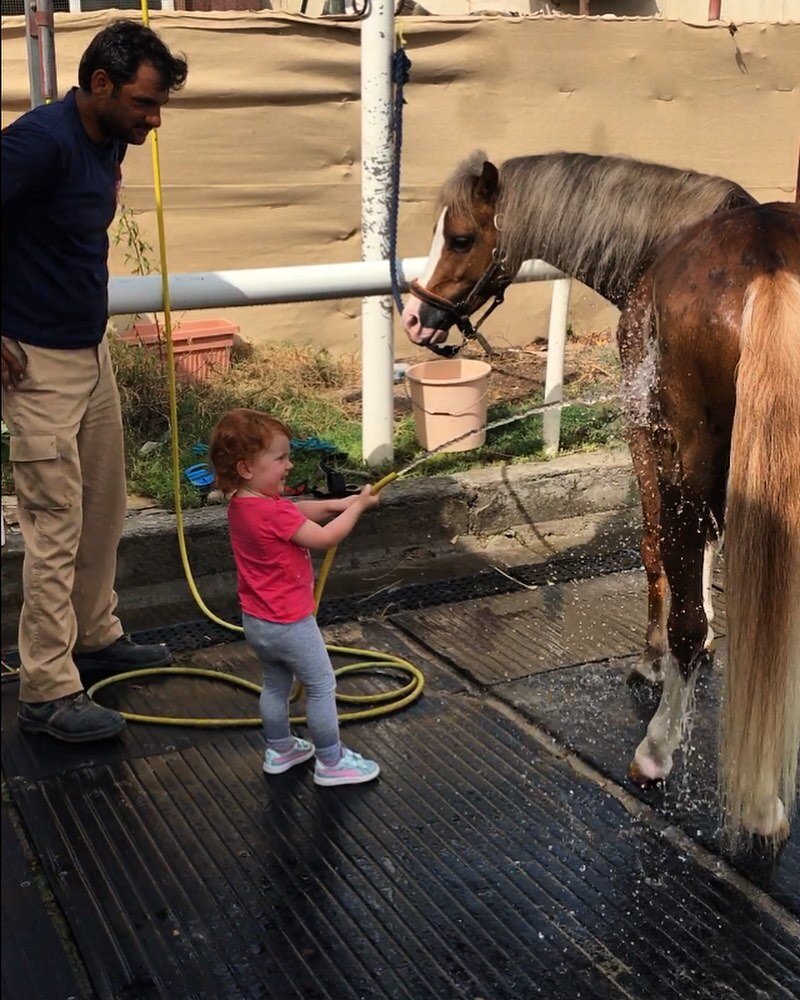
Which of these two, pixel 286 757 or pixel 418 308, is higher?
pixel 418 308

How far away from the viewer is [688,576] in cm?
301

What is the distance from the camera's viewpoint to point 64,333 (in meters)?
3.33

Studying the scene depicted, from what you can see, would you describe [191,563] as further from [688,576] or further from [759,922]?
[759,922]

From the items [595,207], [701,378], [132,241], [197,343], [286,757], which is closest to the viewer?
[701,378]

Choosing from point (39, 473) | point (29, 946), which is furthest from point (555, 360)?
point (29, 946)

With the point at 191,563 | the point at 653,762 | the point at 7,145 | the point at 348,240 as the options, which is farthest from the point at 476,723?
the point at 348,240

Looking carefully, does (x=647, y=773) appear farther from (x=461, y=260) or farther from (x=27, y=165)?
(x=27, y=165)

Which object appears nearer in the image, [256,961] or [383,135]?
[256,961]

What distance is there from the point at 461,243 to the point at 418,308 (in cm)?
29

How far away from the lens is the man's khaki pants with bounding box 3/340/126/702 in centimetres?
330

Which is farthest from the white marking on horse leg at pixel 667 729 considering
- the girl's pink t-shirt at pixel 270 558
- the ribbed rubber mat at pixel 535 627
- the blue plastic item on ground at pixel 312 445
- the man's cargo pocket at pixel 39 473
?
the blue plastic item on ground at pixel 312 445

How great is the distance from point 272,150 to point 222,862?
178 inches

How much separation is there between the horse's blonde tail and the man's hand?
202 cm

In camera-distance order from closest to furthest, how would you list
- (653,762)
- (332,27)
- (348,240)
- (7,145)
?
(7,145), (653,762), (332,27), (348,240)
